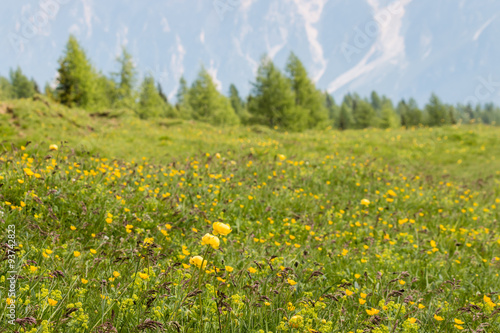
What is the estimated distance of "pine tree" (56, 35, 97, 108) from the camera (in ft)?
114

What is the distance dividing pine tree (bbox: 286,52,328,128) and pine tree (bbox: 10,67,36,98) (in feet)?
236

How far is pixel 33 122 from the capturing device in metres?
11.1

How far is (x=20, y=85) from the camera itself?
7825 centimetres

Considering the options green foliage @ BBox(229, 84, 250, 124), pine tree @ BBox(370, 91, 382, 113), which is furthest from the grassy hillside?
pine tree @ BBox(370, 91, 382, 113)

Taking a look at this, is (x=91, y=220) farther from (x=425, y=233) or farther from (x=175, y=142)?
(x=175, y=142)

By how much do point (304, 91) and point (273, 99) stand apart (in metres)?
6.52

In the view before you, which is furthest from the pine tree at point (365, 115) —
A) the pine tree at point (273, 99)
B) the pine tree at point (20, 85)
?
the pine tree at point (20, 85)

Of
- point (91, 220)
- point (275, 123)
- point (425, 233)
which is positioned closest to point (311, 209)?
point (425, 233)

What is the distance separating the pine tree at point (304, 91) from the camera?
1469 inches

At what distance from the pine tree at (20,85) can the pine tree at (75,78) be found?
53683mm

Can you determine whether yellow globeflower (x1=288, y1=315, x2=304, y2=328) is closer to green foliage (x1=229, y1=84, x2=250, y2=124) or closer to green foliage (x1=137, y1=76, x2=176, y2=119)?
green foliage (x1=137, y1=76, x2=176, y2=119)

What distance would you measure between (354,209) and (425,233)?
4.10 feet

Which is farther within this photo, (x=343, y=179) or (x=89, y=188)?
(x=343, y=179)

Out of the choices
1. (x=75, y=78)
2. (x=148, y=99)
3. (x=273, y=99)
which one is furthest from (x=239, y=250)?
(x=148, y=99)
